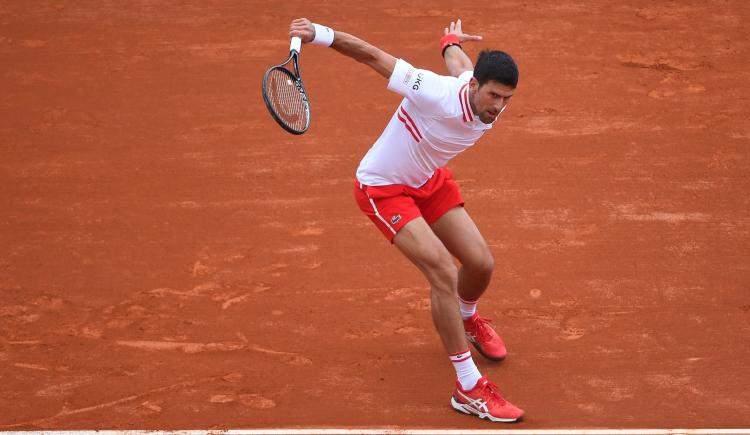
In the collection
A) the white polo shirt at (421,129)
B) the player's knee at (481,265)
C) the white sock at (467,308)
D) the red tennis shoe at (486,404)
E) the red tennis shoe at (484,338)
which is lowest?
the red tennis shoe at (486,404)

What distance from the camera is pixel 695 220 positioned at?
8.39 metres

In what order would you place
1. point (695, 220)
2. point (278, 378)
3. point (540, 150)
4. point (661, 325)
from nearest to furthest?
point (278, 378)
point (661, 325)
point (695, 220)
point (540, 150)

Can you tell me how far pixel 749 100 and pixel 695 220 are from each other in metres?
2.29

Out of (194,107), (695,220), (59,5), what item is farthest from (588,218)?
(59,5)

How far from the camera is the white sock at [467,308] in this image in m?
6.86

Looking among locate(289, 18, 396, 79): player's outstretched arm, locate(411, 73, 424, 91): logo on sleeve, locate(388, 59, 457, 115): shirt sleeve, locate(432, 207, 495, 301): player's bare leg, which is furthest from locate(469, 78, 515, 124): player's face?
locate(432, 207, 495, 301): player's bare leg

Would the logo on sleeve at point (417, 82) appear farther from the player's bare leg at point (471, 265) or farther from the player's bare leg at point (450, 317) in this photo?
the player's bare leg at point (471, 265)

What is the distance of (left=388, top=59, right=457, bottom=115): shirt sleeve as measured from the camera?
19.8 ft

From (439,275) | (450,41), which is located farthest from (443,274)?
(450,41)

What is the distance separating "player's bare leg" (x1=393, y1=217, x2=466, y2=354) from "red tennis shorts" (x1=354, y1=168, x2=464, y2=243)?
0.33 feet

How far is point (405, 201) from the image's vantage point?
6348 millimetres

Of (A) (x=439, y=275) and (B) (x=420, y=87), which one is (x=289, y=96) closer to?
(B) (x=420, y=87)

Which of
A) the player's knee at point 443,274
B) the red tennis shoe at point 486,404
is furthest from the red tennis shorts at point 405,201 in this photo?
the red tennis shoe at point 486,404

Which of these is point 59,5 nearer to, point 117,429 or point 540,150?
point 540,150
